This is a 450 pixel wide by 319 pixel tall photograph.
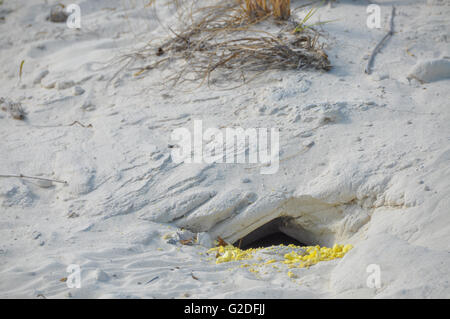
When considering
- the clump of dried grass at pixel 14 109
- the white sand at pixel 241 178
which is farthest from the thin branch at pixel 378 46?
the clump of dried grass at pixel 14 109

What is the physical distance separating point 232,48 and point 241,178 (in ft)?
4.55

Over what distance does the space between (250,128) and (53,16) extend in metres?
3.26

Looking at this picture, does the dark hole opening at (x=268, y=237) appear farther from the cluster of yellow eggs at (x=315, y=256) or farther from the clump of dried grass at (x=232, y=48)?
the clump of dried grass at (x=232, y=48)

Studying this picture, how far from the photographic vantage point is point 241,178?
2818 mm

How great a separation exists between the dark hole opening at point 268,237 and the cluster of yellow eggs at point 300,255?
0.93 feet

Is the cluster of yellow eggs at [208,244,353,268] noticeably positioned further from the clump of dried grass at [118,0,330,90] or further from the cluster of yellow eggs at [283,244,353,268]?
the clump of dried grass at [118,0,330,90]

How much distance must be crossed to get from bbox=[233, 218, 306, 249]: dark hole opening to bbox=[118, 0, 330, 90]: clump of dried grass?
4.22 feet

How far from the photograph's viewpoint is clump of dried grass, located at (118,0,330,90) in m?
3.60

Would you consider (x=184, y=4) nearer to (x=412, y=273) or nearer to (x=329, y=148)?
(x=329, y=148)

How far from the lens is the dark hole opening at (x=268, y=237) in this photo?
2807mm

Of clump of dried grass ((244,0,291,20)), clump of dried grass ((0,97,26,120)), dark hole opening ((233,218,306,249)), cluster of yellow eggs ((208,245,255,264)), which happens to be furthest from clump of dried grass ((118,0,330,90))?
cluster of yellow eggs ((208,245,255,264))

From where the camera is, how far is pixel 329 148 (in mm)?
2857

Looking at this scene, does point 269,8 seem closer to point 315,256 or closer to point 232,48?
point 232,48
